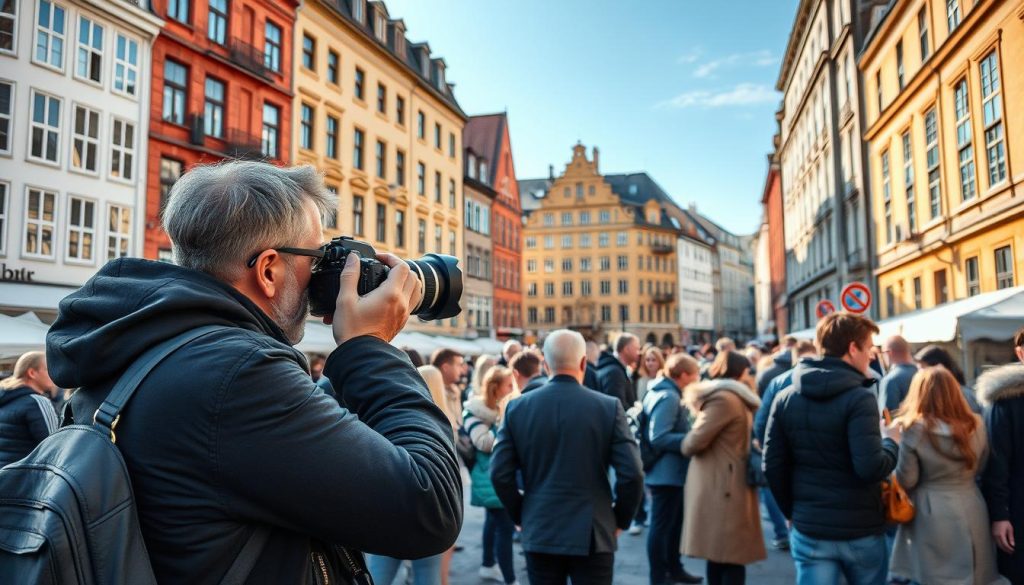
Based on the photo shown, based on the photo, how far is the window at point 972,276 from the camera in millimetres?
16984

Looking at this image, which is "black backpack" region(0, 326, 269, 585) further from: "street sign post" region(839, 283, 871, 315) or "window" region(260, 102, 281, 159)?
"window" region(260, 102, 281, 159)

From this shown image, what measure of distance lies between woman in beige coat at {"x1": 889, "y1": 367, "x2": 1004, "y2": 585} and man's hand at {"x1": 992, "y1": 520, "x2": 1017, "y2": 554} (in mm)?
69

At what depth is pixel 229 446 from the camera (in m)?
1.18

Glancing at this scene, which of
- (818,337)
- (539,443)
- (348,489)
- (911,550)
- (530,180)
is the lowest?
(911,550)

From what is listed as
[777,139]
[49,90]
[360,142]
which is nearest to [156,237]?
[49,90]

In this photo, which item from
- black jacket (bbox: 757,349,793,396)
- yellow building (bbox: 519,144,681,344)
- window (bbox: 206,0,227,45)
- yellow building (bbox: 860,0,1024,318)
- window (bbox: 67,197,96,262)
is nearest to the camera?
black jacket (bbox: 757,349,793,396)

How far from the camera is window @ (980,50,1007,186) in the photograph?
14.9 m

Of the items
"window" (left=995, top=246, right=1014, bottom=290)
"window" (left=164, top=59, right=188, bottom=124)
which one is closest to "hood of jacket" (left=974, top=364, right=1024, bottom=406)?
"window" (left=995, top=246, right=1014, bottom=290)

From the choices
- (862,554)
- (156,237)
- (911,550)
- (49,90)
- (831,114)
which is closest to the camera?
(862,554)

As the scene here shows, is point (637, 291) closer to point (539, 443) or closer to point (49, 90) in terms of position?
point (49, 90)

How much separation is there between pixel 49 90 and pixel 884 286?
26.0 metres

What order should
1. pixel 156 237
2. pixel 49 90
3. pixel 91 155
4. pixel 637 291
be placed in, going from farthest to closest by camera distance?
pixel 637 291
pixel 156 237
pixel 91 155
pixel 49 90

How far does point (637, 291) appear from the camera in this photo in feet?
255

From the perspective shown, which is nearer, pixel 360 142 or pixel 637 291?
pixel 360 142
